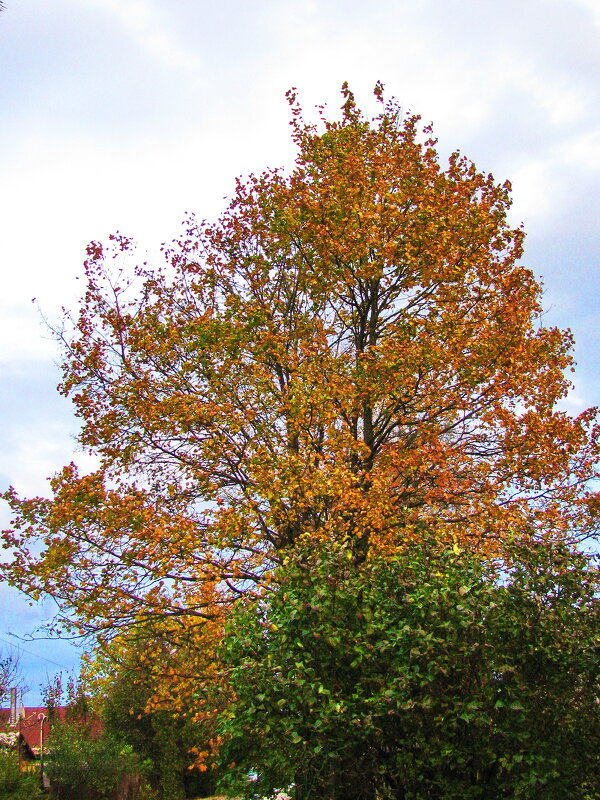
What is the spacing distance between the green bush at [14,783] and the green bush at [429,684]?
11242mm

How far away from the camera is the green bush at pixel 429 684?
7574 mm

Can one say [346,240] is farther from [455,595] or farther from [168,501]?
[455,595]

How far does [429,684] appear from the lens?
7.68 metres

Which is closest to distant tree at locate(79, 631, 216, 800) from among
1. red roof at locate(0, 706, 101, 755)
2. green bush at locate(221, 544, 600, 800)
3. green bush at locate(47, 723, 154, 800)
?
green bush at locate(47, 723, 154, 800)

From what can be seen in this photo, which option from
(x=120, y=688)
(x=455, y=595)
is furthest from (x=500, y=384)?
(x=120, y=688)

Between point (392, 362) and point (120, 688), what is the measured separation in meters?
20.5

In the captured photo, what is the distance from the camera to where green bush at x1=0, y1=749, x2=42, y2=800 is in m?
17.2

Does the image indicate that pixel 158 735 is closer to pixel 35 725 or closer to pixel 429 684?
pixel 429 684

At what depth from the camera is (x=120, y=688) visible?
2727cm

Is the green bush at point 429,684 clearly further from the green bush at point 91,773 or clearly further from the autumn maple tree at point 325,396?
the green bush at point 91,773

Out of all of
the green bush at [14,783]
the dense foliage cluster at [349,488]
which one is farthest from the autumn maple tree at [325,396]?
the green bush at [14,783]

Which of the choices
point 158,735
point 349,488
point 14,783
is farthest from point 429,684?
point 158,735

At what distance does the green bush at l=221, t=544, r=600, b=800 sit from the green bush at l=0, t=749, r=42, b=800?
11242 millimetres

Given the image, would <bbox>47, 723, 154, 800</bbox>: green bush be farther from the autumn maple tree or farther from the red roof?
→ the autumn maple tree
